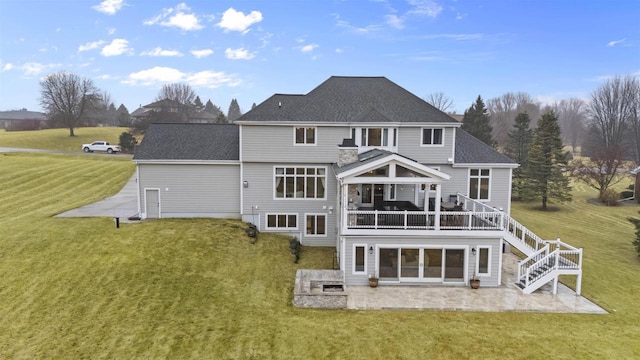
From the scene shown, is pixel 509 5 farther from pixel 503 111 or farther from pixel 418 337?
pixel 503 111

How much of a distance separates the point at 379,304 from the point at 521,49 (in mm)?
43234

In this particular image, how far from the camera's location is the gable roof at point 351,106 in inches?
771

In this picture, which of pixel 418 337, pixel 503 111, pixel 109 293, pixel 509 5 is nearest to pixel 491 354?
pixel 418 337

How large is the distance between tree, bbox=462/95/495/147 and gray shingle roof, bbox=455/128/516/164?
21.6 metres

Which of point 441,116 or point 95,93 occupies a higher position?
point 95,93

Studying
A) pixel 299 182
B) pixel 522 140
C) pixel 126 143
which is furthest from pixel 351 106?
pixel 126 143

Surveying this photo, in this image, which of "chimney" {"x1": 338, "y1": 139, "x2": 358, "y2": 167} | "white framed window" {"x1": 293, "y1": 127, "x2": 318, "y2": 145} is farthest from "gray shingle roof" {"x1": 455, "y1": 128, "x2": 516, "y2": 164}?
"white framed window" {"x1": 293, "y1": 127, "x2": 318, "y2": 145}

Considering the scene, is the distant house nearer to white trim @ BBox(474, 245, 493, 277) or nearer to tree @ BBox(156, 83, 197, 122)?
tree @ BBox(156, 83, 197, 122)

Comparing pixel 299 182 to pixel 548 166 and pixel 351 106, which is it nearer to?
pixel 351 106

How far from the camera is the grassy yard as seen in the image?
10.4 meters

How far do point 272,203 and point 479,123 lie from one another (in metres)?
30.8

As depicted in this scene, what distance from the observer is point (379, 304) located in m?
13.3

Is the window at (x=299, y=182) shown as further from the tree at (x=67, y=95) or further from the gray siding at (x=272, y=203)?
the tree at (x=67, y=95)

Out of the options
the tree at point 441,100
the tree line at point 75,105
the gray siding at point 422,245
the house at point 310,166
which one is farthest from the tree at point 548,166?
the tree line at point 75,105
